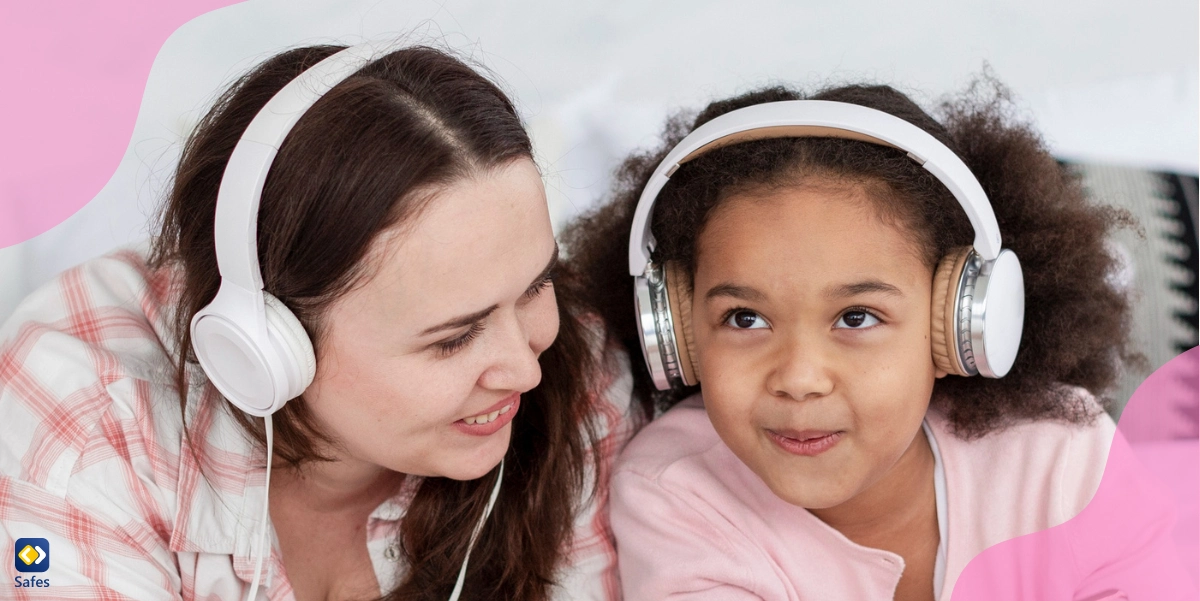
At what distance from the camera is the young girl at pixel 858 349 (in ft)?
3.98

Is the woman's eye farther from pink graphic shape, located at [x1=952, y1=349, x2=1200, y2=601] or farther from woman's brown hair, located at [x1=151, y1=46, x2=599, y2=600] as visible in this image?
pink graphic shape, located at [x1=952, y1=349, x2=1200, y2=601]

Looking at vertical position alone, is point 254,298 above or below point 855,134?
below

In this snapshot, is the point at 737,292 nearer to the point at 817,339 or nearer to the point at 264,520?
the point at 817,339

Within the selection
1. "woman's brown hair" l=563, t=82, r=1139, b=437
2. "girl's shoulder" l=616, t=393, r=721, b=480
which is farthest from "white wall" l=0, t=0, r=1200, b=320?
"girl's shoulder" l=616, t=393, r=721, b=480

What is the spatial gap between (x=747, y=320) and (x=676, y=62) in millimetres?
748

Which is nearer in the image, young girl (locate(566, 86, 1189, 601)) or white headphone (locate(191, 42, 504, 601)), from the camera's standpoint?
white headphone (locate(191, 42, 504, 601))

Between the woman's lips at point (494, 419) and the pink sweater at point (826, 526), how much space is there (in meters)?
0.22

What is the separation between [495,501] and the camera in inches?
58.0

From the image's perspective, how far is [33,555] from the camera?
1.18 m

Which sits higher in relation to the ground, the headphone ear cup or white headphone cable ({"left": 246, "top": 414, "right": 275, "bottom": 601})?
the headphone ear cup

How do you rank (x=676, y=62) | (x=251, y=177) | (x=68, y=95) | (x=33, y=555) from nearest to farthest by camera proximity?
1. (x=251, y=177)
2. (x=33, y=555)
3. (x=68, y=95)
4. (x=676, y=62)

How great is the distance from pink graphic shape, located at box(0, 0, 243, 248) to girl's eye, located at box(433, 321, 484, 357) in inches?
32.7

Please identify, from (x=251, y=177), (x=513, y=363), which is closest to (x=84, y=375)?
(x=251, y=177)

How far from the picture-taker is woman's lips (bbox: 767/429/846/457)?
125 centimetres
